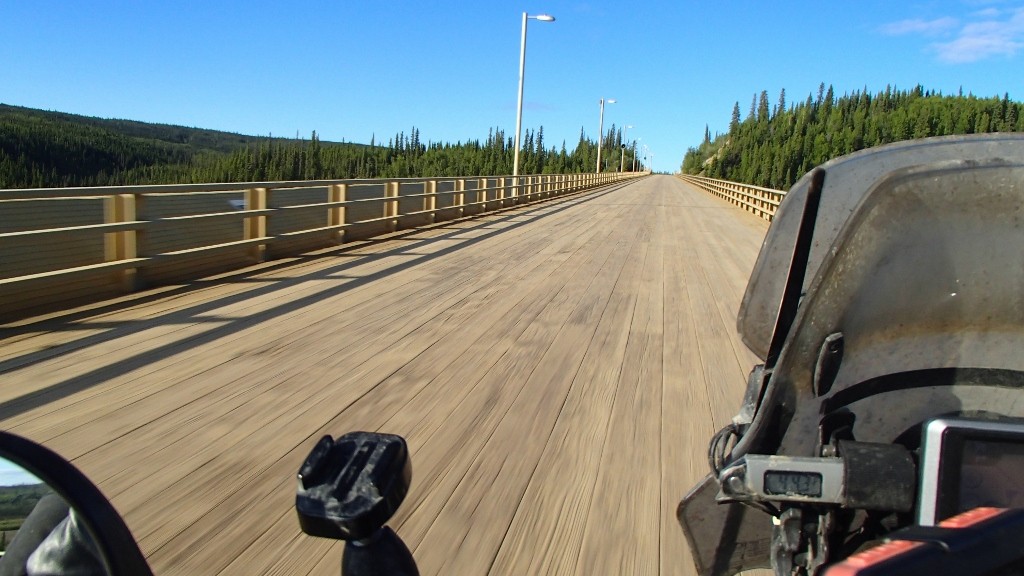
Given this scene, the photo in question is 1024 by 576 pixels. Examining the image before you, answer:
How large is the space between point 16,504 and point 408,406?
338 centimetres

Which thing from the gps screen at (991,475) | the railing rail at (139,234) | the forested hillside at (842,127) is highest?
the forested hillside at (842,127)

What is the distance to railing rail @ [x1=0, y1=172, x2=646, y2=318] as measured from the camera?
20.2 feet

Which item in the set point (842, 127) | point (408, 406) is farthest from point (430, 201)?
point (842, 127)

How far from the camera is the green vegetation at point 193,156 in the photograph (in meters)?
27.4

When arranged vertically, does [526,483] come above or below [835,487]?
below

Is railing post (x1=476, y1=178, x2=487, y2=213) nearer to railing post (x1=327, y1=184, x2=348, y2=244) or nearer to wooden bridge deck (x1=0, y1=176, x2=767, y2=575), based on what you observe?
railing post (x1=327, y1=184, x2=348, y2=244)

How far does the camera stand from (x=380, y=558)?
1.17m

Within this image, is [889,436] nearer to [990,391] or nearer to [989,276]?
[990,391]

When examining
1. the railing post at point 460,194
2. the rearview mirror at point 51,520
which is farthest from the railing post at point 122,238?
the railing post at point 460,194

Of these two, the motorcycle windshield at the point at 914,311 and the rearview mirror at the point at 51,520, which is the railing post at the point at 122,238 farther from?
the motorcycle windshield at the point at 914,311

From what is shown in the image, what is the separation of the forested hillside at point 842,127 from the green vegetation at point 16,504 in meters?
92.0

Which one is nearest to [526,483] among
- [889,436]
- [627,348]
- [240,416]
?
[240,416]

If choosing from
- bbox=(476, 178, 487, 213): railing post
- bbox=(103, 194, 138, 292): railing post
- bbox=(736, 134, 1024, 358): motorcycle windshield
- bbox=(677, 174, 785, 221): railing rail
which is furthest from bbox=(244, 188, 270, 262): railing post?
bbox=(476, 178, 487, 213): railing post

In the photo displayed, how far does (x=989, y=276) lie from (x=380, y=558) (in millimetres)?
1296
